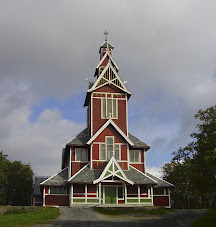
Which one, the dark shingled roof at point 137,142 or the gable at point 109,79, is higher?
the gable at point 109,79

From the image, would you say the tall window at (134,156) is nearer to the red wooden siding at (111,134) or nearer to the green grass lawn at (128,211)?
the red wooden siding at (111,134)

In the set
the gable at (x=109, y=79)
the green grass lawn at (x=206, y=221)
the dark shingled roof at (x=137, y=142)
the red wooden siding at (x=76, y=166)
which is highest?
the gable at (x=109, y=79)

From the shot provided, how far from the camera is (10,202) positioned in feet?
235

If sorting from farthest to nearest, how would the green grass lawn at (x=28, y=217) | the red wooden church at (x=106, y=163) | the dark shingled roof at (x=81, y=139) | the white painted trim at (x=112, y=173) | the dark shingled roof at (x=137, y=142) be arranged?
the dark shingled roof at (x=137, y=142)
the dark shingled roof at (x=81, y=139)
the red wooden church at (x=106, y=163)
the white painted trim at (x=112, y=173)
the green grass lawn at (x=28, y=217)

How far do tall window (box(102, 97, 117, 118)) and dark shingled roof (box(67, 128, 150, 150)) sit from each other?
343 cm

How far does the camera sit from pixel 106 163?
4122cm

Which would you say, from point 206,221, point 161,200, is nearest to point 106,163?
point 161,200

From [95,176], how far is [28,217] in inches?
439

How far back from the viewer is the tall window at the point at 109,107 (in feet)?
144

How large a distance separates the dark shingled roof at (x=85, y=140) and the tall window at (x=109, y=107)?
3435 mm

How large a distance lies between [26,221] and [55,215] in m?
3.26

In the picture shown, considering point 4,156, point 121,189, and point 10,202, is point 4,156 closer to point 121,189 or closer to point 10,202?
point 10,202

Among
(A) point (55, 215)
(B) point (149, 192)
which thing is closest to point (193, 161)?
(A) point (55, 215)

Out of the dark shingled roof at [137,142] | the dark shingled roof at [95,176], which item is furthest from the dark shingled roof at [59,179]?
the dark shingled roof at [137,142]
